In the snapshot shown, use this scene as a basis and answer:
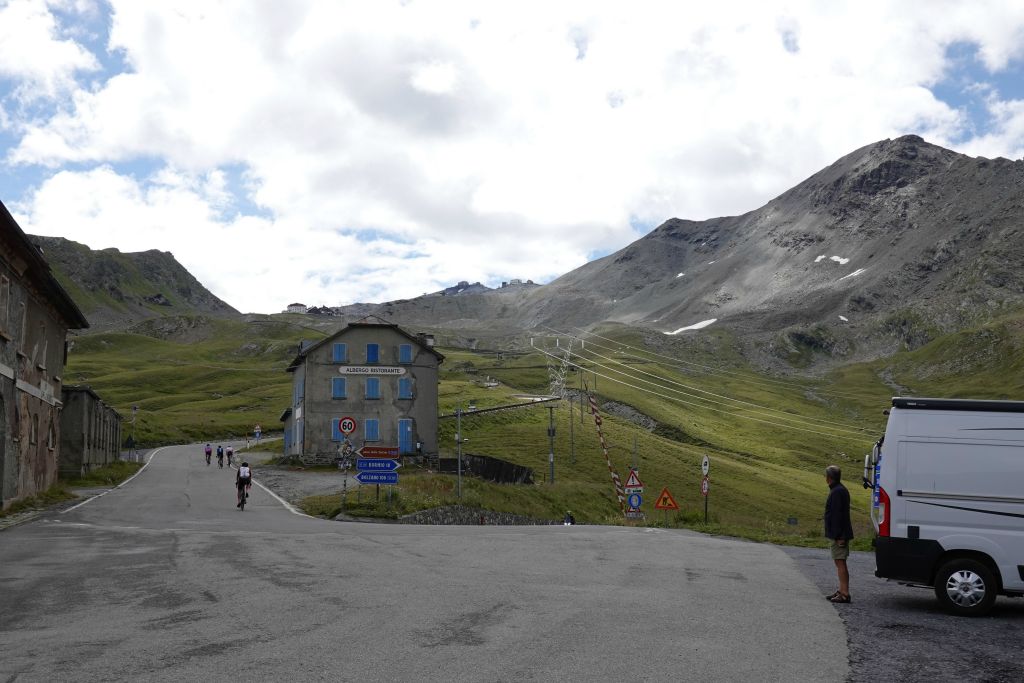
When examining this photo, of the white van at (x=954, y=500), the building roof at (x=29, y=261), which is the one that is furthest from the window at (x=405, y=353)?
the white van at (x=954, y=500)

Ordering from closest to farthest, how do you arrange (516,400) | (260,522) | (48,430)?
(260,522)
(48,430)
(516,400)

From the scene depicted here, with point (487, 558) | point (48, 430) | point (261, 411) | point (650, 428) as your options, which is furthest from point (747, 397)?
point (487, 558)

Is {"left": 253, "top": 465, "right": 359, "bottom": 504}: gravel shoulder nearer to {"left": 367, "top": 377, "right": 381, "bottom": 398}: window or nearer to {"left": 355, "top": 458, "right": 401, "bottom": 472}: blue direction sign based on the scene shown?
{"left": 367, "top": 377, "right": 381, "bottom": 398}: window

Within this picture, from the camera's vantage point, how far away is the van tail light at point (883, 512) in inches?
Result: 526

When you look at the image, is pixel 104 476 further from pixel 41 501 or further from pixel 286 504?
pixel 286 504

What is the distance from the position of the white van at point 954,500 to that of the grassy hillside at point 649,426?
12.5 metres

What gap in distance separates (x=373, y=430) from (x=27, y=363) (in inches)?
1207

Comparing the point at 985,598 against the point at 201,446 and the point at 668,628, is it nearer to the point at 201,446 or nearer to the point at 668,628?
the point at 668,628

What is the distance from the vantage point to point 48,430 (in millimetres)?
35906

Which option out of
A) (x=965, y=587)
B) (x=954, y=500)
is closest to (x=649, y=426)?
(x=954, y=500)

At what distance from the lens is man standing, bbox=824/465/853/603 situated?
44.3 feet

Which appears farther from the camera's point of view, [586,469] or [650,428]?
[650,428]

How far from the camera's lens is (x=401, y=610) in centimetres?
1155

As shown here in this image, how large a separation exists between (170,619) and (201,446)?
89.3 meters
